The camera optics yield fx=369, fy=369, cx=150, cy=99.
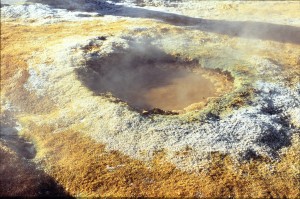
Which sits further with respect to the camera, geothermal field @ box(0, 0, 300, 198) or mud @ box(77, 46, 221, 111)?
mud @ box(77, 46, 221, 111)

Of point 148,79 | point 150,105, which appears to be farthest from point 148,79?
point 150,105

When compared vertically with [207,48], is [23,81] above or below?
below

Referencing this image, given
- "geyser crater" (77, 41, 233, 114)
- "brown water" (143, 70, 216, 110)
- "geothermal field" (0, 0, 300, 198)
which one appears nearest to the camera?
"geothermal field" (0, 0, 300, 198)

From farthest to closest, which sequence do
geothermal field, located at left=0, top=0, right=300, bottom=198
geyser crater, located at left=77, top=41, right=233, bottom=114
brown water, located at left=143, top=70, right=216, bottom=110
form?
geyser crater, located at left=77, top=41, right=233, bottom=114 → brown water, located at left=143, top=70, right=216, bottom=110 → geothermal field, located at left=0, top=0, right=300, bottom=198

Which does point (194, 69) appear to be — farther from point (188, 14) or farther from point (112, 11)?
point (112, 11)

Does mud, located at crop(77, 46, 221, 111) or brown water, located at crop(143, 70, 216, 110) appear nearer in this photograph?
brown water, located at crop(143, 70, 216, 110)

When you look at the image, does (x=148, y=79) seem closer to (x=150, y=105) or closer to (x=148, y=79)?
(x=148, y=79)

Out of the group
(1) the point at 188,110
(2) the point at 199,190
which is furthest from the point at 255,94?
(2) the point at 199,190
